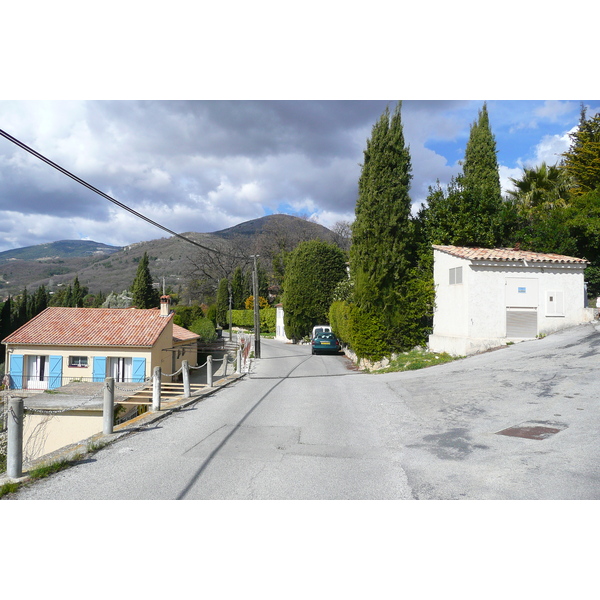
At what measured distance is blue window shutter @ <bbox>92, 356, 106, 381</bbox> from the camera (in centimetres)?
2622

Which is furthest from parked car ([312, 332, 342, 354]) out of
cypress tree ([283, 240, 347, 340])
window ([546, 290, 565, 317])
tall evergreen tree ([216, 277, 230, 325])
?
tall evergreen tree ([216, 277, 230, 325])

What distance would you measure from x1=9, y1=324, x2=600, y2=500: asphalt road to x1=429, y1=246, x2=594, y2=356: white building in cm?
388

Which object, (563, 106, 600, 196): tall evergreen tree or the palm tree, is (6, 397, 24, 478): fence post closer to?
the palm tree

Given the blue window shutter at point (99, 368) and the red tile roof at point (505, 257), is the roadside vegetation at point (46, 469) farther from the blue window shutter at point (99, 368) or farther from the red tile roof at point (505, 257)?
the blue window shutter at point (99, 368)

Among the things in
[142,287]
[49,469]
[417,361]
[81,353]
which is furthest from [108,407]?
[142,287]

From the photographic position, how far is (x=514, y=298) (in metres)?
16.4

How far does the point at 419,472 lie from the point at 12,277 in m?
154

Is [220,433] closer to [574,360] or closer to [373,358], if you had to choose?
[574,360]

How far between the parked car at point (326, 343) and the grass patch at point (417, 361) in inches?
379

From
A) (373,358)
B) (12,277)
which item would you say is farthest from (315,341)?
Result: (12,277)

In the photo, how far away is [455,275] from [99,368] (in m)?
21.0

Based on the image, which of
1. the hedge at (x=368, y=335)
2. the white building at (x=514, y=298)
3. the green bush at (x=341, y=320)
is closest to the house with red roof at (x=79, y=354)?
the green bush at (x=341, y=320)

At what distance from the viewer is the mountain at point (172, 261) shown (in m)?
62.4

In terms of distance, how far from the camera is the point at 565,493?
15.6 feet
